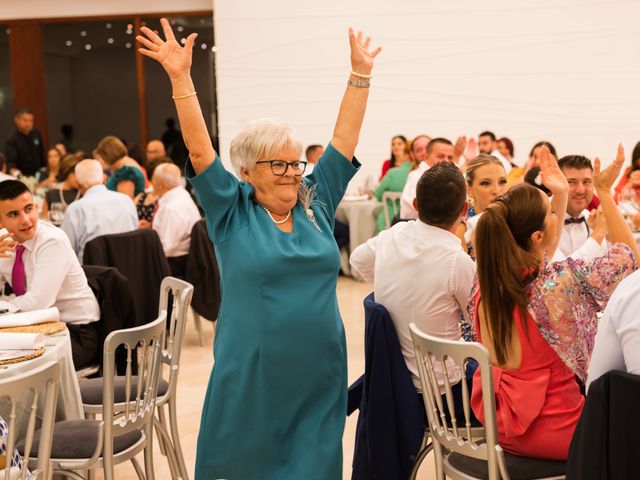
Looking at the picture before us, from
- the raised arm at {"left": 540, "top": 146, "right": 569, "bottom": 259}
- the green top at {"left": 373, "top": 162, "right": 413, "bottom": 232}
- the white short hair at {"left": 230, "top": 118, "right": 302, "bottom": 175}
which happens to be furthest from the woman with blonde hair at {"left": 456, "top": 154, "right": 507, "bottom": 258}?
the green top at {"left": 373, "top": 162, "right": 413, "bottom": 232}

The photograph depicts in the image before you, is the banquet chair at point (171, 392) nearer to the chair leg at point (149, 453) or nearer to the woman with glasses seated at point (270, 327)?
the chair leg at point (149, 453)

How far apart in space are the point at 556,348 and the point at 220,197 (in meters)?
1.02

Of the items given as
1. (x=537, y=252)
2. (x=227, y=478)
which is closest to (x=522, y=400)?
(x=537, y=252)

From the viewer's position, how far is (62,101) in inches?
496

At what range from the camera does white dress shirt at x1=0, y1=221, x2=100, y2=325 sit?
369 centimetres

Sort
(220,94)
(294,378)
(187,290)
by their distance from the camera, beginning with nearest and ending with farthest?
(294,378) < (187,290) < (220,94)

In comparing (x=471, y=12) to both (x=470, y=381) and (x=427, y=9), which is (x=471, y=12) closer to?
(x=427, y=9)

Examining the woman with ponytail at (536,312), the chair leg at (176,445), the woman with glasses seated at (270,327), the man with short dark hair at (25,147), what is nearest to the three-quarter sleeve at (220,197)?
the woman with glasses seated at (270,327)

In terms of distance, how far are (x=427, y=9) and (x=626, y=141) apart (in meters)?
2.73

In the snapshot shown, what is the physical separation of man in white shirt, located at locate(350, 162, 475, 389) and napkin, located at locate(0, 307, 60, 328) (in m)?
1.21

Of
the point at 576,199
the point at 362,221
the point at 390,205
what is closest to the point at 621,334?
the point at 576,199

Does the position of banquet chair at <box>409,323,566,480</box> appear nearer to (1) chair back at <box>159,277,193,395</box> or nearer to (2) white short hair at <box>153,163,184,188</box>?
(1) chair back at <box>159,277,193,395</box>

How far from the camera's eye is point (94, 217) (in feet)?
18.1

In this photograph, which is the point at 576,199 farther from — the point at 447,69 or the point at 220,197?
the point at 447,69
